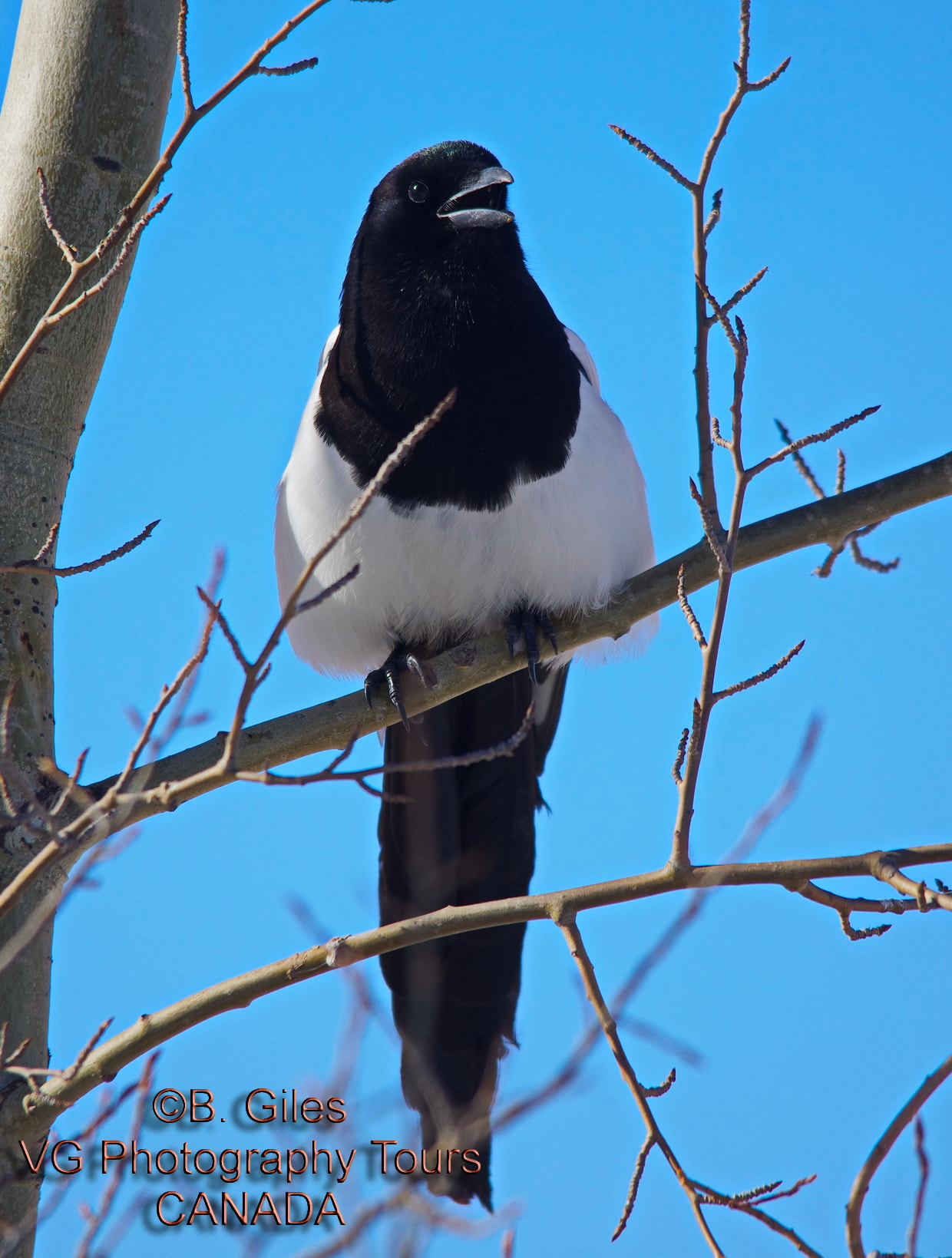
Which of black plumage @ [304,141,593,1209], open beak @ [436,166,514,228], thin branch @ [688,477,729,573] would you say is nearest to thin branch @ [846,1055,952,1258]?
thin branch @ [688,477,729,573]

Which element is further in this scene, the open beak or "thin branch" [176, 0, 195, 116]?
the open beak

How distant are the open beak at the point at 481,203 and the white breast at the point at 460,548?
47 cm

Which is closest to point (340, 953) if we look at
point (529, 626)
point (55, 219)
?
point (529, 626)

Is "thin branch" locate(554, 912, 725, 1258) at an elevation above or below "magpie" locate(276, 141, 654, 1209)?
below

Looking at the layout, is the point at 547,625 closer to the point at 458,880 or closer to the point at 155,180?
the point at 458,880

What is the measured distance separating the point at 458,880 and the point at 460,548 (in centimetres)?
87

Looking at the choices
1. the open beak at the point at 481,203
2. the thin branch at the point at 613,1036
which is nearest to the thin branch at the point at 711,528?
the thin branch at the point at 613,1036

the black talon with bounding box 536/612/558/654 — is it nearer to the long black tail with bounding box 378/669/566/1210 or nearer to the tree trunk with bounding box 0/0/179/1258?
the long black tail with bounding box 378/669/566/1210

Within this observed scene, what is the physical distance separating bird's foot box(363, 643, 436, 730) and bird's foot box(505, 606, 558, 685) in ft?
0.72

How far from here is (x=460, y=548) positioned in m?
2.79

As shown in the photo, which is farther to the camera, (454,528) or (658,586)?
(454,528)

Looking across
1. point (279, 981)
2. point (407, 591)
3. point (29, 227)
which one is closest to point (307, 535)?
point (407, 591)

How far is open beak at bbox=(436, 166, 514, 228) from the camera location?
2959 mm

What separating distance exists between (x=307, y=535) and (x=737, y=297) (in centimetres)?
131
